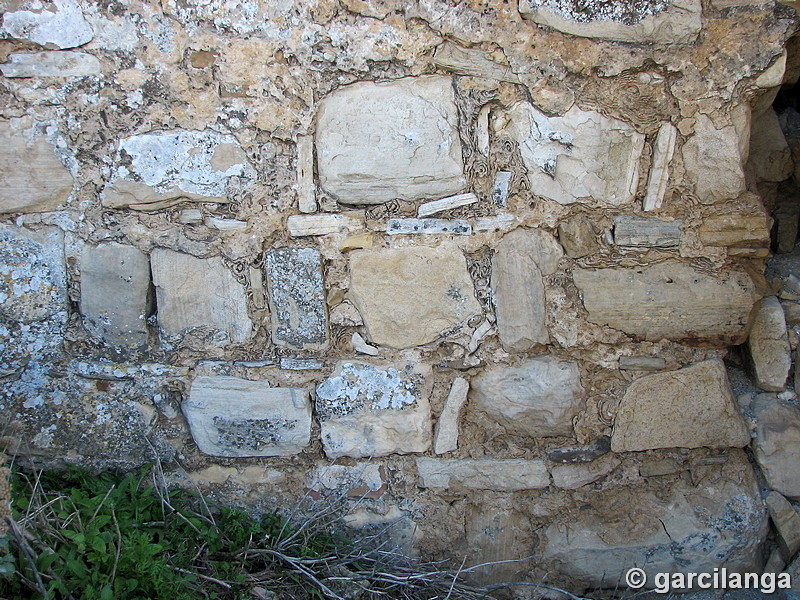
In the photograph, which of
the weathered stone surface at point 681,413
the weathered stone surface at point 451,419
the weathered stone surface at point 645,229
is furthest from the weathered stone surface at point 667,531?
the weathered stone surface at point 645,229

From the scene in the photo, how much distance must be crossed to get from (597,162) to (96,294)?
1517mm

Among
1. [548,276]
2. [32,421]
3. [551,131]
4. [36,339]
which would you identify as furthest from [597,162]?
[32,421]

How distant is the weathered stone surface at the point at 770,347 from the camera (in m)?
2.09

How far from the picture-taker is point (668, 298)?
1958mm

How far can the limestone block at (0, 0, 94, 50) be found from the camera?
69.2 inches

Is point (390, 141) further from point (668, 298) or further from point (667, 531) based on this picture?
point (667, 531)

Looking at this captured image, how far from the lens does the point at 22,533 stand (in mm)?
1585

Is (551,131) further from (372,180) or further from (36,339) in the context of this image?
(36,339)

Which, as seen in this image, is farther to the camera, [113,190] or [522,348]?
[522,348]

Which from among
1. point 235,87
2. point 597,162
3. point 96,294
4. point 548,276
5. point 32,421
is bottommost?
point 32,421

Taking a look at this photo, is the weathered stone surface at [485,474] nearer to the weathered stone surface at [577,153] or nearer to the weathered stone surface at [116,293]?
the weathered stone surface at [577,153]

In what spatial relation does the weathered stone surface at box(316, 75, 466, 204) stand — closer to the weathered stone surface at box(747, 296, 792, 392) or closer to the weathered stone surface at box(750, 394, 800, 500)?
the weathered stone surface at box(747, 296, 792, 392)

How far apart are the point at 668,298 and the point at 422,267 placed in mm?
733

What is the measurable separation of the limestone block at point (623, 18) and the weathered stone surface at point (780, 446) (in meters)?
1.17
